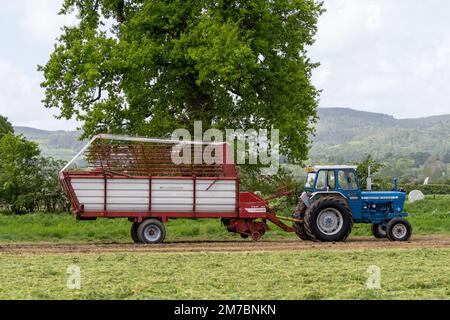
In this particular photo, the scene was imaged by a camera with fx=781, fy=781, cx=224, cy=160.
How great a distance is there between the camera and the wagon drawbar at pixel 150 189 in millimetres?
23016

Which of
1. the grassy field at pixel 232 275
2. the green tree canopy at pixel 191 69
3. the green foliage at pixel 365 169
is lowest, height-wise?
the grassy field at pixel 232 275

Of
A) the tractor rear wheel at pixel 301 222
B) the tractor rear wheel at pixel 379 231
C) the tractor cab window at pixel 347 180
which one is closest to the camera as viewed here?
the tractor cab window at pixel 347 180

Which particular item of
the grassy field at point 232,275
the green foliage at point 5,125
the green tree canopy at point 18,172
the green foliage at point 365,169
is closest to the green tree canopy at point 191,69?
the green foliage at point 365,169

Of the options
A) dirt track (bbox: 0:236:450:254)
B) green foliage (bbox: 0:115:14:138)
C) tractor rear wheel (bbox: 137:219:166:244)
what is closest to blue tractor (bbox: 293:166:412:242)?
dirt track (bbox: 0:236:450:254)

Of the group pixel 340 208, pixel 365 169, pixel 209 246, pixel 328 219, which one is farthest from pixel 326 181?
pixel 365 169

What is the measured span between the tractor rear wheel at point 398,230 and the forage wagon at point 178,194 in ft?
0.06

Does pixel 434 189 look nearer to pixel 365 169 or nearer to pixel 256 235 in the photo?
pixel 365 169

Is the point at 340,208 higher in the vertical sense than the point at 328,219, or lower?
higher

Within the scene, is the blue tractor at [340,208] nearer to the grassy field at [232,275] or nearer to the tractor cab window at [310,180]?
the tractor cab window at [310,180]

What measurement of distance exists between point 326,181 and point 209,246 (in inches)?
168

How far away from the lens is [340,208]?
23.4 metres

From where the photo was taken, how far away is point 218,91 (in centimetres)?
3262

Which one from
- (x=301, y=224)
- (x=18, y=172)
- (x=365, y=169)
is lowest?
(x=301, y=224)

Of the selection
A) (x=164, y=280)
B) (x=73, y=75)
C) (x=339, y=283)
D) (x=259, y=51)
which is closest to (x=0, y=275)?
(x=164, y=280)
